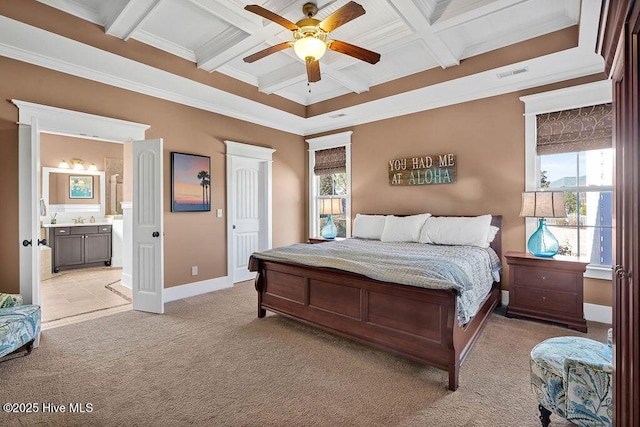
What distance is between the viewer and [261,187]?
18.1ft

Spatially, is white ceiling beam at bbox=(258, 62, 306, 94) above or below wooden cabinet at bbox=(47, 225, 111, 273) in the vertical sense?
above

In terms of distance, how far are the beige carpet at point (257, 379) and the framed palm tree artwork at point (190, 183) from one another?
171cm

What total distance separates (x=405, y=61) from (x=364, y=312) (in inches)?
120

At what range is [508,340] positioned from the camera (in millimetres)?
2883

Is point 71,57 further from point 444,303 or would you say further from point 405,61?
point 444,303

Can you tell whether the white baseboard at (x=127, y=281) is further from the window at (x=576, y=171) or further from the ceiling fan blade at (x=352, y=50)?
the window at (x=576, y=171)

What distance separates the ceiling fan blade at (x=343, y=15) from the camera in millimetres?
2134

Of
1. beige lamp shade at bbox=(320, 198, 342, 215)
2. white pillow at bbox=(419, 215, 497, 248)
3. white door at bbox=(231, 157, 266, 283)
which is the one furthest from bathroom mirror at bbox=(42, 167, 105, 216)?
white pillow at bbox=(419, 215, 497, 248)

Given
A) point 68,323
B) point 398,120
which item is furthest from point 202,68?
point 68,323

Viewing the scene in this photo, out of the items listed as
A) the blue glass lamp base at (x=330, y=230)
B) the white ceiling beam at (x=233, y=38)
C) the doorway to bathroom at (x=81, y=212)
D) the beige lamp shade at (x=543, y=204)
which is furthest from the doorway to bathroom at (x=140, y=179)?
the beige lamp shade at (x=543, y=204)

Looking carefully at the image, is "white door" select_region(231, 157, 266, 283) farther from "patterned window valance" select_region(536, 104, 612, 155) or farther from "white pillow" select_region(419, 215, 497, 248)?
"patterned window valance" select_region(536, 104, 612, 155)

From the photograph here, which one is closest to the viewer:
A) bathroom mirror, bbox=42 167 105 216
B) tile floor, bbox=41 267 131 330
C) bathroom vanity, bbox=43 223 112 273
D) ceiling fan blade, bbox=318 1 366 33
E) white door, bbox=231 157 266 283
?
ceiling fan blade, bbox=318 1 366 33

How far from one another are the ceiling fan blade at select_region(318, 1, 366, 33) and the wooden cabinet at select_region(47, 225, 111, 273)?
6.24m

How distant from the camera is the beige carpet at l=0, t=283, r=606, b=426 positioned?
1.87 m
